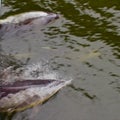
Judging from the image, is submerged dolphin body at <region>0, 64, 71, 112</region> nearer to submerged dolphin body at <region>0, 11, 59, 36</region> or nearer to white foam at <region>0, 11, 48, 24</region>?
submerged dolphin body at <region>0, 11, 59, 36</region>

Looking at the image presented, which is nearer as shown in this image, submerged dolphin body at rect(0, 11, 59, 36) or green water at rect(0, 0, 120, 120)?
green water at rect(0, 0, 120, 120)

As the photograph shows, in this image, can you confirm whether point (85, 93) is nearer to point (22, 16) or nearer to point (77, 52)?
point (77, 52)

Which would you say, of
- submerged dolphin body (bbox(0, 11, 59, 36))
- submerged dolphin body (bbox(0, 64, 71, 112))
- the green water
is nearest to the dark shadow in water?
the green water

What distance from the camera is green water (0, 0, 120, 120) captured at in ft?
19.3

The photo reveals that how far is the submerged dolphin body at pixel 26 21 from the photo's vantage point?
7.77 meters

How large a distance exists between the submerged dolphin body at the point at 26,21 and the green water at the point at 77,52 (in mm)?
151

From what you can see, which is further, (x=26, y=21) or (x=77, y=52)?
(x=26, y=21)

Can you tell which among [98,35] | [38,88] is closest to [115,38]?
[98,35]

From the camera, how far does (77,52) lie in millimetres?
7082

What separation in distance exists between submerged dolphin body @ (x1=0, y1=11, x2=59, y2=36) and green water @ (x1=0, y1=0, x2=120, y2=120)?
0.49 feet

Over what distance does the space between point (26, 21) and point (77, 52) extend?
1374 mm

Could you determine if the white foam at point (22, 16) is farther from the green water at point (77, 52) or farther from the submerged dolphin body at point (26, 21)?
the green water at point (77, 52)

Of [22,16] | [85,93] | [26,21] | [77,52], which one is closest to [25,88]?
[85,93]

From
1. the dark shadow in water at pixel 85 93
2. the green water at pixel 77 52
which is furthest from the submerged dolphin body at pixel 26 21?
the dark shadow in water at pixel 85 93
